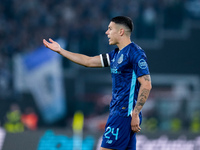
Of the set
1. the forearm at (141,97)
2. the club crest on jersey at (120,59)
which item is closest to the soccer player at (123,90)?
the club crest on jersey at (120,59)

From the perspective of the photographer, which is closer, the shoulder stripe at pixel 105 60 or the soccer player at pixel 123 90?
the soccer player at pixel 123 90

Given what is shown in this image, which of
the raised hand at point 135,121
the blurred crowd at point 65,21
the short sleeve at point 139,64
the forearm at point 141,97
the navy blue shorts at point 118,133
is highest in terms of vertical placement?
the blurred crowd at point 65,21

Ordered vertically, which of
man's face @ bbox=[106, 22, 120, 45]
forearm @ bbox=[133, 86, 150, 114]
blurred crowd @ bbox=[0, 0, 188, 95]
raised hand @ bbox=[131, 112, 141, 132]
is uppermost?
blurred crowd @ bbox=[0, 0, 188, 95]

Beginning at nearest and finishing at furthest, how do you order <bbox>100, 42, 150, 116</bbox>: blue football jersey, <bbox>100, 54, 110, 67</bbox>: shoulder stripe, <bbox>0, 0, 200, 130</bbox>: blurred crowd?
1. <bbox>100, 42, 150, 116</bbox>: blue football jersey
2. <bbox>100, 54, 110, 67</bbox>: shoulder stripe
3. <bbox>0, 0, 200, 130</bbox>: blurred crowd

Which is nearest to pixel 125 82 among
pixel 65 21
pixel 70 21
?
pixel 65 21

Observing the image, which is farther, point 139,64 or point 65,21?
point 65,21

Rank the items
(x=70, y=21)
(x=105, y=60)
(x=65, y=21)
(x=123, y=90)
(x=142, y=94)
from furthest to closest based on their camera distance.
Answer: (x=70, y=21) → (x=65, y=21) → (x=105, y=60) → (x=123, y=90) → (x=142, y=94)

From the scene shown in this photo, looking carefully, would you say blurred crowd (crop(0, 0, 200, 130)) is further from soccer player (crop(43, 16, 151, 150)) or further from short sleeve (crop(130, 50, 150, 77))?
short sleeve (crop(130, 50, 150, 77))

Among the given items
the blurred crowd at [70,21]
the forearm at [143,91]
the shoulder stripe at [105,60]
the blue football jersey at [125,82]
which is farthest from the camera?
the blurred crowd at [70,21]

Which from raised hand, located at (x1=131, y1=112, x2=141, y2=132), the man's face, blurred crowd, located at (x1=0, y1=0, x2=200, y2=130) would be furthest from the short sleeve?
blurred crowd, located at (x1=0, y1=0, x2=200, y2=130)

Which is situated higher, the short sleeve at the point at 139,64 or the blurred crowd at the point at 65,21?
the blurred crowd at the point at 65,21

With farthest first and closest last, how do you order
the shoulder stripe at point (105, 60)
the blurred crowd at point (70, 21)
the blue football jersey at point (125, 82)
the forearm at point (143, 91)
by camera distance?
the blurred crowd at point (70, 21) → the shoulder stripe at point (105, 60) → the blue football jersey at point (125, 82) → the forearm at point (143, 91)

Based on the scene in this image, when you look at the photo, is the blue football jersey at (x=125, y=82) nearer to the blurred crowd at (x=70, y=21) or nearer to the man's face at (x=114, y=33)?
the man's face at (x=114, y=33)

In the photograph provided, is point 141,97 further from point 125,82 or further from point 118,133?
point 118,133
